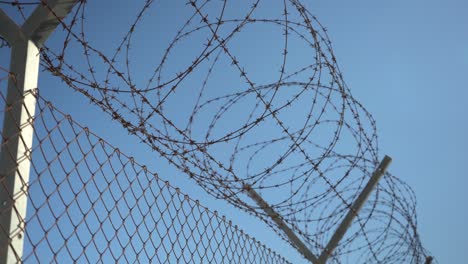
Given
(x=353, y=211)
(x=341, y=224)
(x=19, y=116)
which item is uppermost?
(x=353, y=211)

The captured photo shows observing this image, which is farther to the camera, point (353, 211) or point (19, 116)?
point (353, 211)

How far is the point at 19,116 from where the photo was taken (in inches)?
84.0

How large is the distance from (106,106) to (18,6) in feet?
2.56

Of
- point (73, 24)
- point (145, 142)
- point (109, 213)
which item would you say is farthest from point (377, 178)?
point (73, 24)

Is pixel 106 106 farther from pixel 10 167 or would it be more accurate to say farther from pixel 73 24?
pixel 10 167

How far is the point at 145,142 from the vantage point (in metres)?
3.12

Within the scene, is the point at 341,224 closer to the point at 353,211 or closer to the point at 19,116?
the point at 353,211

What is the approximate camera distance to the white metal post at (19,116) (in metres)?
2.05

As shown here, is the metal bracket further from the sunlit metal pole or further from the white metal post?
the white metal post

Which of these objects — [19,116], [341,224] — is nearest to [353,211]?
[341,224]

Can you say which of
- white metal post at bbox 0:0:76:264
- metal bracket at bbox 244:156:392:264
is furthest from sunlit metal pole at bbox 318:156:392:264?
white metal post at bbox 0:0:76:264

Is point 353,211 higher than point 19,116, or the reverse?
point 353,211

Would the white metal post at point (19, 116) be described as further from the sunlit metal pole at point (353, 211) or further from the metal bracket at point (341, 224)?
the sunlit metal pole at point (353, 211)

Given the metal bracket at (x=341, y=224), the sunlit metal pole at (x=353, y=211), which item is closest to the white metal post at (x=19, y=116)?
the metal bracket at (x=341, y=224)
